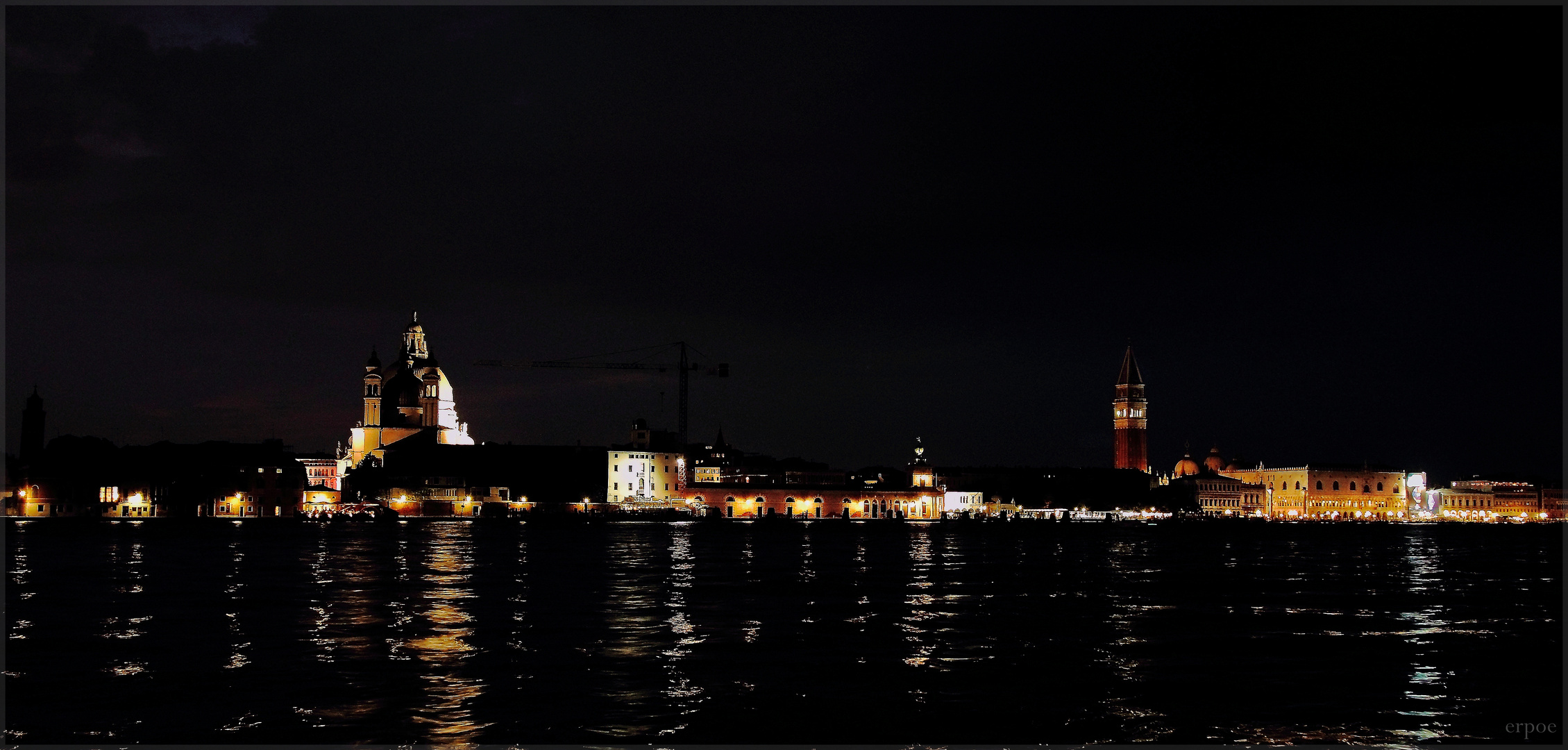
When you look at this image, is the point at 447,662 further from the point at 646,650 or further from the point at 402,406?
the point at 402,406

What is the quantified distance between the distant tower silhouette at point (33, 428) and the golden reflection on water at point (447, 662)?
118 m

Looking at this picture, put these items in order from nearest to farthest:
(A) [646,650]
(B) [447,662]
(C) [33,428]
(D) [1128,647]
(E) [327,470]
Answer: (B) [447,662]
(A) [646,650]
(D) [1128,647]
(C) [33,428]
(E) [327,470]

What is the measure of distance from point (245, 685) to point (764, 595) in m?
19.3

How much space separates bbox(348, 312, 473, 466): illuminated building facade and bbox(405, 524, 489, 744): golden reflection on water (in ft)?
394

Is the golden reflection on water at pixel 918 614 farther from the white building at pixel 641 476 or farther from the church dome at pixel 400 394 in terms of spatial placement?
the church dome at pixel 400 394

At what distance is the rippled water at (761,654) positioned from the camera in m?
17.8

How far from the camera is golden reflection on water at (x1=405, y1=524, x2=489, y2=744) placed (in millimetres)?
17266

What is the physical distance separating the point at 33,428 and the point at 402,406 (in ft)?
125

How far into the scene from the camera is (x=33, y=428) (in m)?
148

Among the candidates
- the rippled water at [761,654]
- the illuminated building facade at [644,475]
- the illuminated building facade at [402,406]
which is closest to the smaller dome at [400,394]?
the illuminated building facade at [402,406]

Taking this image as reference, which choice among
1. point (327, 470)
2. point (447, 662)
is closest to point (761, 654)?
point (447, 662)

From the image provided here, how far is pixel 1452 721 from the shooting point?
723 inches

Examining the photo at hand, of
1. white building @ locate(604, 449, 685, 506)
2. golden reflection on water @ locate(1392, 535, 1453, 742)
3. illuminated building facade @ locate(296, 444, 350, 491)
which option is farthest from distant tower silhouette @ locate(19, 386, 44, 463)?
golden reflection on water @ locate(1392, 535, 1453, 742)

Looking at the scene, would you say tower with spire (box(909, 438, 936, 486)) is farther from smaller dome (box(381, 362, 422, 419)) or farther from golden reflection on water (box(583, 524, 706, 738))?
golden reflection on water (box(583, 524, 706, 738))
